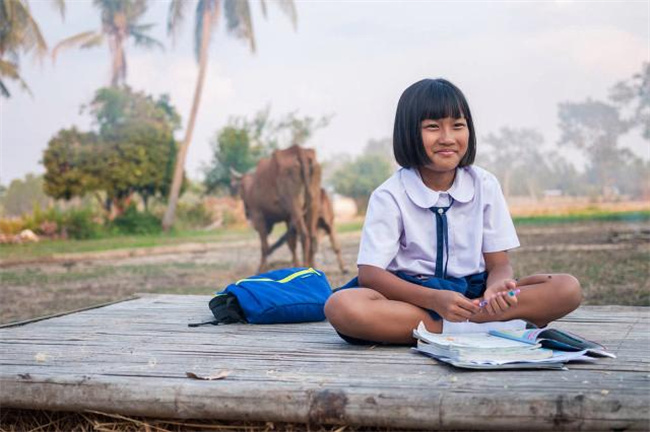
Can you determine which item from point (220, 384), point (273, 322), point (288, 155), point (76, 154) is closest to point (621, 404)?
point (220, 384)

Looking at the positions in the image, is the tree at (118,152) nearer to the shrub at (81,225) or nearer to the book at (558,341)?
the shrub at (81,225)

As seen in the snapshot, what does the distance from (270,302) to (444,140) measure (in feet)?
3.57

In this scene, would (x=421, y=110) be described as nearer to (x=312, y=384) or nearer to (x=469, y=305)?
(x=469, y=305)

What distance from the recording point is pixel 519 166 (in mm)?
9609

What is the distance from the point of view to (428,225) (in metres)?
2.85

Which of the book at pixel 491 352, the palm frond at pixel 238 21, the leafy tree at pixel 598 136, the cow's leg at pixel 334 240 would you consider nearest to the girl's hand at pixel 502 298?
the book at pixel 491 352

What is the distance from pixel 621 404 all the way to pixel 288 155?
685 cm

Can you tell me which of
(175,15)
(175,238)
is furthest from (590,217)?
(175,15)

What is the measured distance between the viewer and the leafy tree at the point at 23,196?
9.27 metres

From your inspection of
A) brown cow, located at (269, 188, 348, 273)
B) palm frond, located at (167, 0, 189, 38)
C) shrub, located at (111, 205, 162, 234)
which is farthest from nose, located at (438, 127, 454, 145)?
palm frond, located at (167, 0, 189, 38)

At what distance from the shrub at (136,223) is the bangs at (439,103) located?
7.46 metres

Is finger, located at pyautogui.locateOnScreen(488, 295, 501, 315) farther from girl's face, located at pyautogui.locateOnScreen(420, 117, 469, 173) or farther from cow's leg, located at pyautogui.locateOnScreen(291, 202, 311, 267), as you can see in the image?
cow's leg, located at pyautogui.locateOnScreen(291, 202, 311, 267)

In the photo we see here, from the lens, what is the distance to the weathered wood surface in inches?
76.5

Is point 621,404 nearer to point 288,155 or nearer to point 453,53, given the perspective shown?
point 288,155
